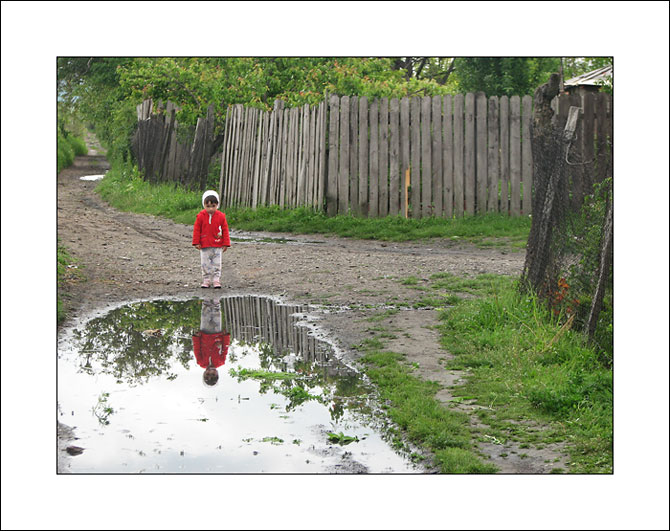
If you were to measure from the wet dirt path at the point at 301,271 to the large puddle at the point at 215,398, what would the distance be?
525mm

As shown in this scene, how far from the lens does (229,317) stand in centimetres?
777

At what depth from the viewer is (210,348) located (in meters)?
6.71

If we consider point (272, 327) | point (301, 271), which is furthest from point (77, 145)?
point (272, 327)

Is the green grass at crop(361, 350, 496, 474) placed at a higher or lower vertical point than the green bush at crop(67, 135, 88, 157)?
lower

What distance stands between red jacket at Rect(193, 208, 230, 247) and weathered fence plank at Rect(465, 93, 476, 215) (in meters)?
5.76

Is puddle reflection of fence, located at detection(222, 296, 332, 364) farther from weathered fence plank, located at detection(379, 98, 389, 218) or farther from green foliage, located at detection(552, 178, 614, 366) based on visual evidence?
weathered fence plank, located at detection(379, 98, 389, 218)

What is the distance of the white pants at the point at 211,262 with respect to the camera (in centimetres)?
922

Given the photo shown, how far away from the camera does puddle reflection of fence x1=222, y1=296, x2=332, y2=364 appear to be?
6590 millimetres

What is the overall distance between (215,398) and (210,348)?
1.38 m

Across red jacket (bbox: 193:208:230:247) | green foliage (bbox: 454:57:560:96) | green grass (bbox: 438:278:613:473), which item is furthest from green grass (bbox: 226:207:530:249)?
green foliage (bbox: 454:57:560:96)

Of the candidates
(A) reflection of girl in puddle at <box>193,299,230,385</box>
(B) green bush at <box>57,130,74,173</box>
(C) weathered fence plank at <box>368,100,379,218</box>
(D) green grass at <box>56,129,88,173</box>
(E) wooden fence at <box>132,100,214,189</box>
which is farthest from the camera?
(B) green bush at <box>57,130,74,173</box>

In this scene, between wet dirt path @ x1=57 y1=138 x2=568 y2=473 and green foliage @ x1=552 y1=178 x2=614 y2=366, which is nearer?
green foliage @ x1=552 y1=178 x2=614 y2=366

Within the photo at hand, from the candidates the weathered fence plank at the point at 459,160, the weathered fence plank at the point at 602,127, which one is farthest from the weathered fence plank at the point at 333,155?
the weathered fence plank at the point at 602,127

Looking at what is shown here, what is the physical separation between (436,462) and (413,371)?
5.34 feet
